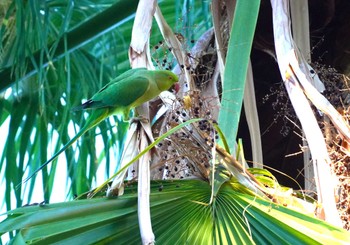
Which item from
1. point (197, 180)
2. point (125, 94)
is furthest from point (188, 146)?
point (125, 94)

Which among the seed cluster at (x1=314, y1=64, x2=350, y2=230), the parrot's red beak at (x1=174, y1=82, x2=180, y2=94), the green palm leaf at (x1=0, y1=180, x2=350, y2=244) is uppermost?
the parrot's red beak at (x1=174, y1=82, x2=180, y2=94)

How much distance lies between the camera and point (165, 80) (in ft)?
4.19

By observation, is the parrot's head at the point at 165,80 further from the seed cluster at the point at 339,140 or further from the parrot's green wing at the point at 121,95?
the seed cluster at the point at 339,140

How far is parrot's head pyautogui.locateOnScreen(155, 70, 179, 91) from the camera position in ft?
4.13

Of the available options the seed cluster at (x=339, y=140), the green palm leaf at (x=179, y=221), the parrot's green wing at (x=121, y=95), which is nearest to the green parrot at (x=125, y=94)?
the parrot's green wing at (x=121, y=95)

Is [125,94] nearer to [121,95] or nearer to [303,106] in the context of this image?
[121,95]

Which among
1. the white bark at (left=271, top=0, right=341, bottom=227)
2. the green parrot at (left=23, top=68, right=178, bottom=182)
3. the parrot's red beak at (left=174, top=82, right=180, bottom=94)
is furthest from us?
the parrot's red beak at (left=174, top=82, right=180, bottom=94)

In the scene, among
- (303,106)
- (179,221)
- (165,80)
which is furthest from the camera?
(165,80)

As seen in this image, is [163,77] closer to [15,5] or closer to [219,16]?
[219,16]

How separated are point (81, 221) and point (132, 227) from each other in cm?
8

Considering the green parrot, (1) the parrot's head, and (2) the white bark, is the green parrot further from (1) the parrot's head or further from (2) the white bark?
(2) the white bark

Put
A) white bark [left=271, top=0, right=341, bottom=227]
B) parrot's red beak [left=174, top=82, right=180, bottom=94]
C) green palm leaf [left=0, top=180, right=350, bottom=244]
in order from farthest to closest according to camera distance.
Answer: parrot's red beak [left=174, top=82, right=180, bottom=94], white bark [left=271, top=0, right=341, bottom=227], green palm leaf [left=0, top=180, right=350, bottom=244]

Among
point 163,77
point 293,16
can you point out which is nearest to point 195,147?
point 163,77

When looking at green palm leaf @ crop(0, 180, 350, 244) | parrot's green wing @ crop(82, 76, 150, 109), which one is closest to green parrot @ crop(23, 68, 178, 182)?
parrot's green wing @ crop(82, 76, 150, 109)
